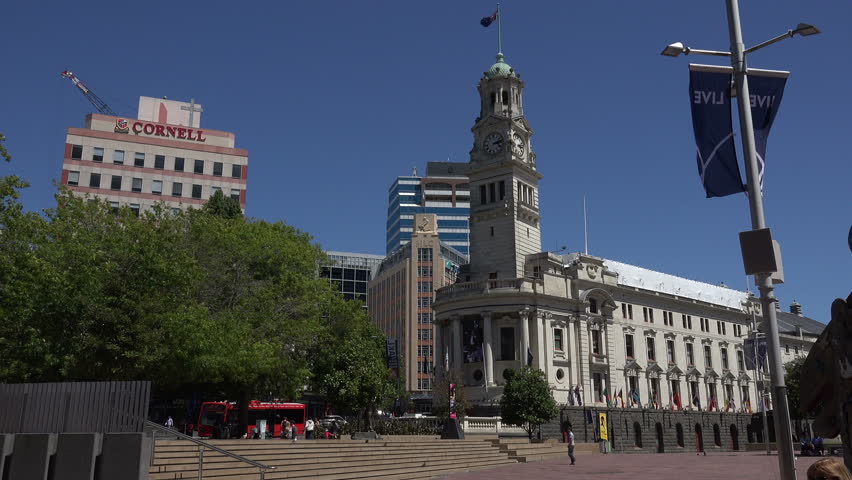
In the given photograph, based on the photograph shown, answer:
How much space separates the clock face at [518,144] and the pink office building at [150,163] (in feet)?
99.2

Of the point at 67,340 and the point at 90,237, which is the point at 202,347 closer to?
the point at 67,340

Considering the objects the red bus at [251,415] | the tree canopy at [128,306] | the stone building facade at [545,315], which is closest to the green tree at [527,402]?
the stone building facade at [545,315]

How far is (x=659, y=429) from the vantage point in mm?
75688

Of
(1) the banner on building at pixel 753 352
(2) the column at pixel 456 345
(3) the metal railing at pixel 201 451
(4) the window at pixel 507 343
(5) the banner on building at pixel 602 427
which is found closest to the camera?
(3) the metal railing at pixel 201 451

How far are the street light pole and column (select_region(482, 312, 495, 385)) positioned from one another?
5176 centimetres

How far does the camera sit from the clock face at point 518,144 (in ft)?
237

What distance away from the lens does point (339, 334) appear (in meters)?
51.8

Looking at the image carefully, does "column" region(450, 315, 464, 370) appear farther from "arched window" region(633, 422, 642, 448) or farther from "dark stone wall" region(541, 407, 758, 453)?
"arched window" region(633, 422, 642, 448)

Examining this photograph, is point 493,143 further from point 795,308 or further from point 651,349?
point 795,308

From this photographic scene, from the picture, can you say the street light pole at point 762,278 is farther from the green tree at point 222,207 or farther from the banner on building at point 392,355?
the green tree at point 222,207

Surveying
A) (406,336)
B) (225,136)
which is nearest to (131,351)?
(225,136)

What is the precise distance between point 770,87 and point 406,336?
108 m

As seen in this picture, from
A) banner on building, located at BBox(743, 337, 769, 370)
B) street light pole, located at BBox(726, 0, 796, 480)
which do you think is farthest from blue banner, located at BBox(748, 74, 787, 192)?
banner on building, located at BBox(743, 337, 769, 370)

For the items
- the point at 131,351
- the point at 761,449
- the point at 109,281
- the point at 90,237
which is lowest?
the point at 761,449
